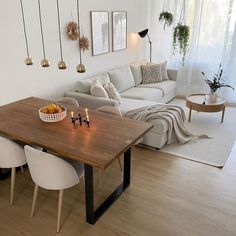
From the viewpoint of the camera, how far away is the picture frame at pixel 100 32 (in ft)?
15.7

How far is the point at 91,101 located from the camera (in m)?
4.10

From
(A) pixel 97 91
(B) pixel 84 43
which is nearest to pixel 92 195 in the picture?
(A) pixel 97 91

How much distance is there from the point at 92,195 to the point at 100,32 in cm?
349

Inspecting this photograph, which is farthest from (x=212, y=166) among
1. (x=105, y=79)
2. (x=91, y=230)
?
(x=105, y=79)

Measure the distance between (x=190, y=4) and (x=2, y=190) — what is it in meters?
5.30

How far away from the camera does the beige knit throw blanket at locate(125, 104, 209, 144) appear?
3.77 metres

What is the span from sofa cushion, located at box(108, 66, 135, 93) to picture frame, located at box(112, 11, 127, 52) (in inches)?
21.9

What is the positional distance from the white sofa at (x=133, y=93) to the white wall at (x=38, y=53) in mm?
283

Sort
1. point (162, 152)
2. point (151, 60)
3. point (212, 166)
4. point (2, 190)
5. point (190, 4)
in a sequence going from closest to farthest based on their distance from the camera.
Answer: point (2, 190) → point (212, 166) → point (162, 152) → point (190, 4) → point (151, 60)

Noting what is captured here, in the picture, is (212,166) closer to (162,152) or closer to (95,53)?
(162,152)

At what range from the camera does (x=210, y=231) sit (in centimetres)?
237

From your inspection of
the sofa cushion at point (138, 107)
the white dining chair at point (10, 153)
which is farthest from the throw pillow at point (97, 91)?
the white dining chair at point (10, 153)

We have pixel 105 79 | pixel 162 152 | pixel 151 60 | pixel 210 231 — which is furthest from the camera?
pixel 151 60

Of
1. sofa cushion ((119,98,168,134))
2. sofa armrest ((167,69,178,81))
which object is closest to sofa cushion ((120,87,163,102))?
sofa cushion ((119,98,168,134))
